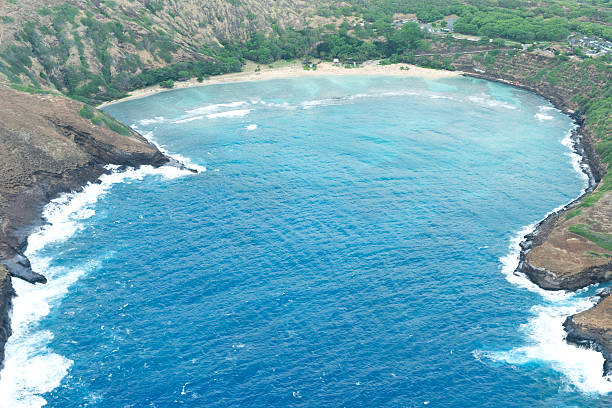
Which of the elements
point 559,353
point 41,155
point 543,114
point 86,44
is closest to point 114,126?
point 41,155

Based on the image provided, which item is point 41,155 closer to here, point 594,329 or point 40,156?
point 40,156

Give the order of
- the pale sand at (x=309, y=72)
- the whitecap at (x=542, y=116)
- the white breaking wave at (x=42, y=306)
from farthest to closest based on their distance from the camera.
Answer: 1. the pale sand at (x=309, y=72)
2. the whitecap at (x=542, y=116)
3. the white breaking wave at (x=42, y=306)

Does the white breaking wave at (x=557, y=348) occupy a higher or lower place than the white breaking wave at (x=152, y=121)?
lower

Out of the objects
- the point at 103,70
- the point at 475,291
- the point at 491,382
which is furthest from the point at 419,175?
the point at 103,70

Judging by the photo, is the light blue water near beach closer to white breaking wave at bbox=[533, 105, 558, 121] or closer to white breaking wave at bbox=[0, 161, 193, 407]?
white breaking wave at bbox=[0, 161, 193, 407]

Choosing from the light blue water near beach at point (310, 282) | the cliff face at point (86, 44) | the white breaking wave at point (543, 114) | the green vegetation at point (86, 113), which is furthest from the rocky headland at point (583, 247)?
the cliff face at point (86, 44)

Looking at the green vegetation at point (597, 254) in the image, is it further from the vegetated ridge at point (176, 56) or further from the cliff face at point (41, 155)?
the cliff face at point (41, 155)

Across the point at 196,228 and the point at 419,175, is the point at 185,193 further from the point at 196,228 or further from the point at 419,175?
the point at 419,175
